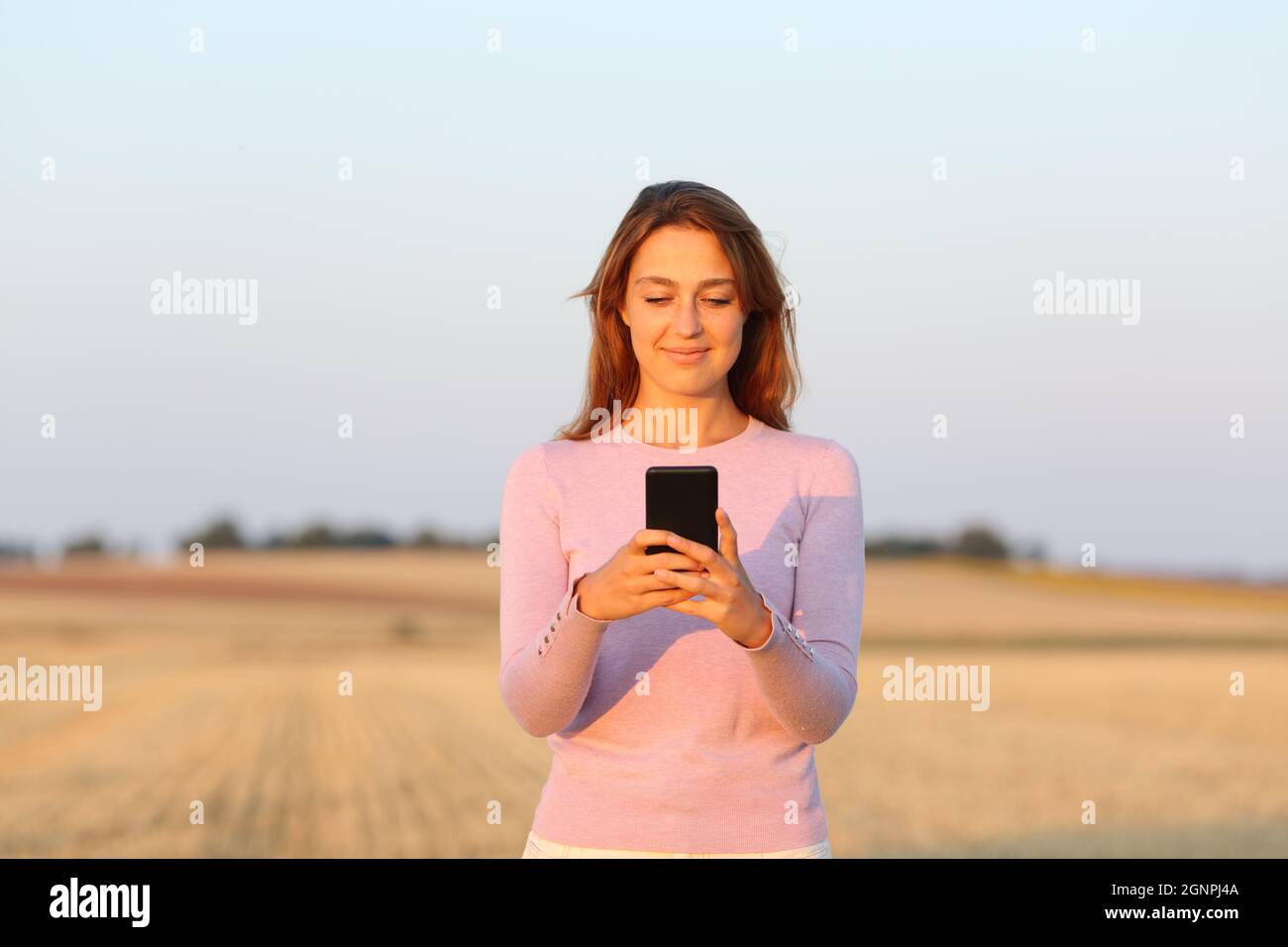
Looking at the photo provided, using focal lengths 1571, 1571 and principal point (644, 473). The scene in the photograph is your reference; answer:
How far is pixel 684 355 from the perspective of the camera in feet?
11.0

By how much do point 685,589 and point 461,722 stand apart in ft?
89.6

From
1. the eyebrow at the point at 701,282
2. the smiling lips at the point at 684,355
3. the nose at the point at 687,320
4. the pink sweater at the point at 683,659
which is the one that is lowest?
the pink sweater at the point at 683,659

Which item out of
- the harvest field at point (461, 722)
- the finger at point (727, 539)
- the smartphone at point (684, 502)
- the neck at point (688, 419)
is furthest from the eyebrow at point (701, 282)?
the harvest field at point (461, 722)

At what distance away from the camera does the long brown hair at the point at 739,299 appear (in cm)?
335

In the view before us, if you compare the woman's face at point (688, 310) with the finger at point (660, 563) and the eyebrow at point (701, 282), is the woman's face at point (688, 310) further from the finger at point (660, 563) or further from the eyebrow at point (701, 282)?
the finger at point (660, 563)

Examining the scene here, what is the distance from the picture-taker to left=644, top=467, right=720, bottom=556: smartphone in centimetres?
302

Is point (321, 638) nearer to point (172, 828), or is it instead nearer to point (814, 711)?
point (172, 828)

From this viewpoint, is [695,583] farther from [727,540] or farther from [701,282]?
[701,282]

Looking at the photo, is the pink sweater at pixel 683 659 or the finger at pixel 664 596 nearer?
the finger at pixel 664 596

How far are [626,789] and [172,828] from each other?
608 inches

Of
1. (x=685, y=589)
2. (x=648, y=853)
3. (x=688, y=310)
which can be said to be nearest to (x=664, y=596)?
(x=685, y=589)

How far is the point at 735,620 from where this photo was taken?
297 centimetres

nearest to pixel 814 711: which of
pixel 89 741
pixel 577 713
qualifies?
pixel 577 713

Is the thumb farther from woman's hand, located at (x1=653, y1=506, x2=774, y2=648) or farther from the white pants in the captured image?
the white pants
